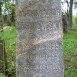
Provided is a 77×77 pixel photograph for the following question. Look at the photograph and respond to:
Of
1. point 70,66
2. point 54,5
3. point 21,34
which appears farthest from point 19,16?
point 70,66

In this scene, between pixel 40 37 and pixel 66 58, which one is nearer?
pixel 40 37

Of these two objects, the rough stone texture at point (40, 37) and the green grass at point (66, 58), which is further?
the green grass at point (66, 58)

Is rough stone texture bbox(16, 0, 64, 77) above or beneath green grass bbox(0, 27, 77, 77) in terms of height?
above

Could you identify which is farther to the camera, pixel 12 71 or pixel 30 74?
pixel 12 71

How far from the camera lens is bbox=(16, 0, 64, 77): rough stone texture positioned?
4012mm

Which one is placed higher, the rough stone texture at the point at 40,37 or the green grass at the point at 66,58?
the rough stone texture at the point at 40,37

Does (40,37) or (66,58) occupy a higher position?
(40,37)

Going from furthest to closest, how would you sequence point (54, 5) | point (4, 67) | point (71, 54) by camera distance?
point (71, 54) < point (4, 67) < point (54, 5)

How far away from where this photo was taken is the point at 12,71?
21.9ft

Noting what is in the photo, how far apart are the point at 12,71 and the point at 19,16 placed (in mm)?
2786

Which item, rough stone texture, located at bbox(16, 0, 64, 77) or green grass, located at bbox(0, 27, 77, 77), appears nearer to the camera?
rough stone texture, located at bbox(16, 0, 64, 77)

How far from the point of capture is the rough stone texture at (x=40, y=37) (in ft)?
13.2

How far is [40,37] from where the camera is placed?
406 centimetres

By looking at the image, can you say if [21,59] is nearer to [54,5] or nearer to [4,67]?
[54,5]
